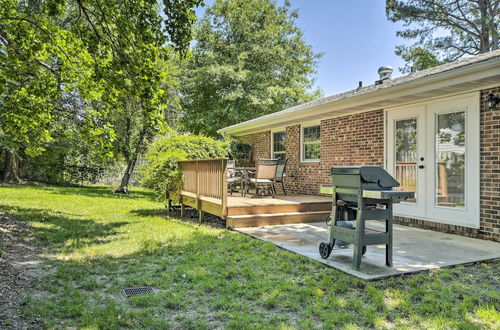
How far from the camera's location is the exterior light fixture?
5.24 meters

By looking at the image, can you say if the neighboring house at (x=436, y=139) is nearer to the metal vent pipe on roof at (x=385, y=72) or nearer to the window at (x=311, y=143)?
the metal vent pipe on roof at (x=385, y=72)

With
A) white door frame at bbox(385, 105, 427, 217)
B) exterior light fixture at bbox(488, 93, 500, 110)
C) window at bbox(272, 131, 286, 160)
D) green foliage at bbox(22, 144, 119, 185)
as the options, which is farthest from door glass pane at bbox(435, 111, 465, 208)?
green foliage at bbox(22, 144, 119, 185)

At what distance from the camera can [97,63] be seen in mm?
4762

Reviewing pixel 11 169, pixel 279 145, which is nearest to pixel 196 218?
pixel 279 145

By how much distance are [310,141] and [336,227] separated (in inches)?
228

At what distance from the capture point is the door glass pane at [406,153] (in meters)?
6.56

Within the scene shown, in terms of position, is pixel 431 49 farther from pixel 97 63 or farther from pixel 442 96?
pixel 97 63

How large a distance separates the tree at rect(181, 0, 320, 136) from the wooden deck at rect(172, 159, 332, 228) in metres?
10.9

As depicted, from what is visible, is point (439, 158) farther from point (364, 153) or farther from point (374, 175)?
point (374, 175)

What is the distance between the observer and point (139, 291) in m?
3.30

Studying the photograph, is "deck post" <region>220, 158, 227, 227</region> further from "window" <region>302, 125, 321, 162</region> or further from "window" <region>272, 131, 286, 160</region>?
"window" <region>272, 131, 286, 160</region>

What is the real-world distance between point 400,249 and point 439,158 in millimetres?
2192

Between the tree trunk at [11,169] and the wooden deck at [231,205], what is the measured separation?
1118cm

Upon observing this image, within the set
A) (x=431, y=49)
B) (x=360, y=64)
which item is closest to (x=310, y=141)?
(x=431, y=49)
